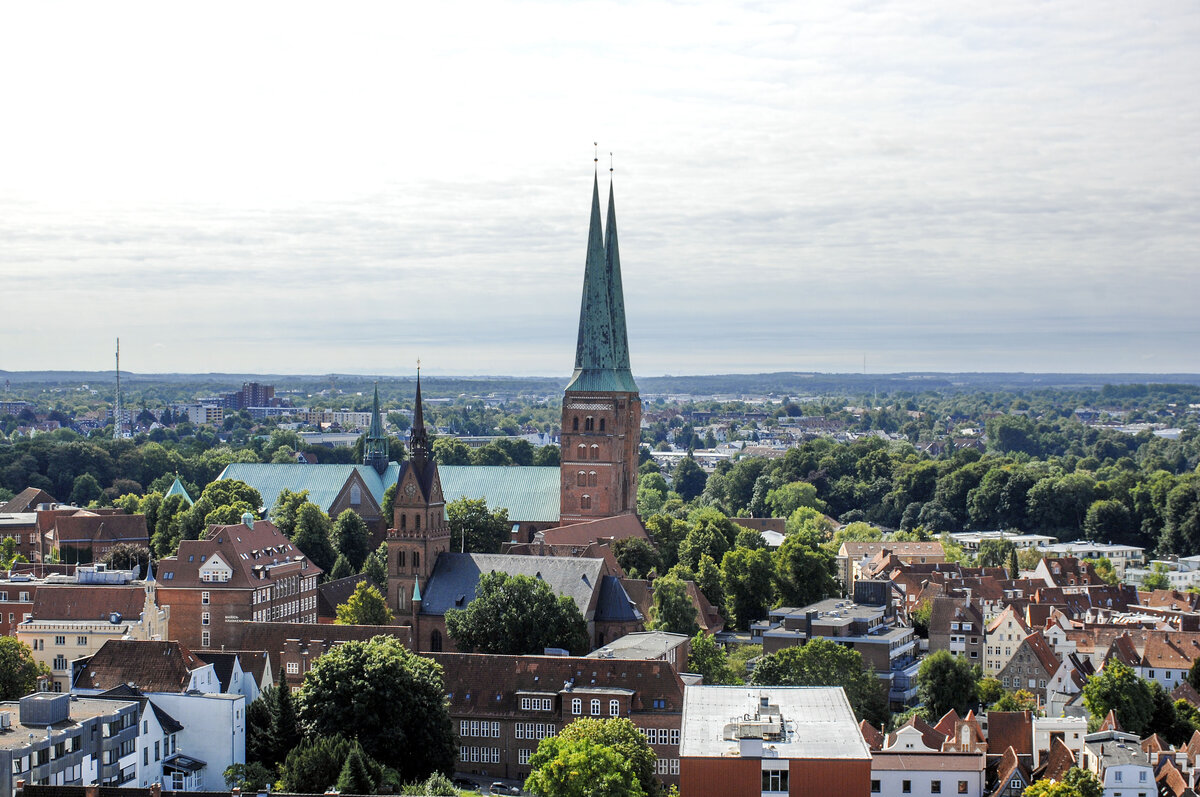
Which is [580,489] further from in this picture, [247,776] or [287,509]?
[247,776]

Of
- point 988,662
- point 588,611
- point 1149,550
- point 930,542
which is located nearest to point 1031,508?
point 1149,550

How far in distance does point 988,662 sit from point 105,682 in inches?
2161

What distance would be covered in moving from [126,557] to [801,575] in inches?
1945

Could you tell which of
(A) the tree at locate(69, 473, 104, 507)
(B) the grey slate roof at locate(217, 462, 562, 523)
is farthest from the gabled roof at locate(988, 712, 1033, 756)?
(A) the tree at locate(69, 473, 104, 507)

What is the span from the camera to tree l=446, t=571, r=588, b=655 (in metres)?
82.9

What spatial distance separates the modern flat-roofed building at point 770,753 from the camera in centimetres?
5084

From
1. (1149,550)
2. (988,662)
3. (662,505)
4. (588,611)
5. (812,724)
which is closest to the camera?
(812,724)

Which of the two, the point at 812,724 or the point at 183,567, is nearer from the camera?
the point at 812,724

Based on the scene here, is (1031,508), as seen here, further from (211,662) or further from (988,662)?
(211,662)

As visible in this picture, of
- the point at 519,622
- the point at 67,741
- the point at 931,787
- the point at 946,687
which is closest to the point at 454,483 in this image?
the point at 519,622

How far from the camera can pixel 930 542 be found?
481ft

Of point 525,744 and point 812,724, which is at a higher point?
point 812,724

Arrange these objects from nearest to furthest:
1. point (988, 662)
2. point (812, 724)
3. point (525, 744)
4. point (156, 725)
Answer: point (812, 724)
point (156, 725)
point (525, 744)
point (988, 662)

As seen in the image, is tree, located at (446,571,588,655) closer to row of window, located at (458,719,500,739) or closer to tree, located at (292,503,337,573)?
row of window, located at (458,719,500,739)
